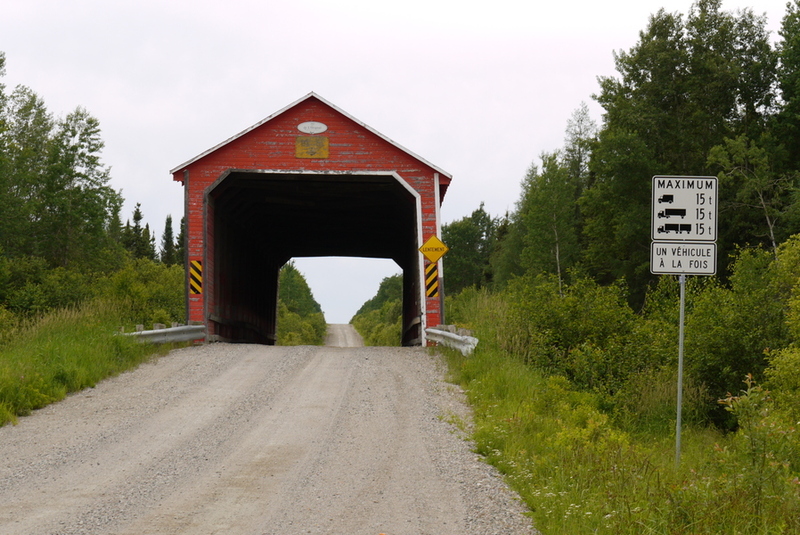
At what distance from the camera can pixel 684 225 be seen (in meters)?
7.57

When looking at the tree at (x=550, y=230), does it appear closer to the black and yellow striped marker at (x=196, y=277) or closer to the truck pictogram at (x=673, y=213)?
the black and yellow striped marker at (x=196, y=277)

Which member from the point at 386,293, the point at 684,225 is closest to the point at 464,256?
the point at 386,293

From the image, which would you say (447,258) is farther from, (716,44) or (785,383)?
(785,383)

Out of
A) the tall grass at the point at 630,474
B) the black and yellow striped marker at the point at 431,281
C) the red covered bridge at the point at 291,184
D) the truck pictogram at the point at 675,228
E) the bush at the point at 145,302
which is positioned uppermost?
the red covered bridge at the point at 291,184

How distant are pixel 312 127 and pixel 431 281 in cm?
455

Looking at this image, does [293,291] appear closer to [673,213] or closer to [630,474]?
[673,213]

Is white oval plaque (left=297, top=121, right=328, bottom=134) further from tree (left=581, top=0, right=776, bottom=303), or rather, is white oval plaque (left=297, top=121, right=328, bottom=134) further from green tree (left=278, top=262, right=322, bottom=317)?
green tree (left=278, top=262, right=322, bottom=317)

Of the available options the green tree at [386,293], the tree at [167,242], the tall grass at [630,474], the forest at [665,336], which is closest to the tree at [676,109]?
the forest at [665,336]

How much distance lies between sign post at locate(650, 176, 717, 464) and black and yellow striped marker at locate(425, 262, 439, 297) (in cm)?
1015

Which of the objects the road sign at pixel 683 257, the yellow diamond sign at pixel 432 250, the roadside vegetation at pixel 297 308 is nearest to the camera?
the road sign at pixel 683 257

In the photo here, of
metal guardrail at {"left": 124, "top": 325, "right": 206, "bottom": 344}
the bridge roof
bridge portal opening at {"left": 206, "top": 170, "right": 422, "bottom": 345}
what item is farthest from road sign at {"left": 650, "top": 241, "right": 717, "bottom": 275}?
the bridge roof

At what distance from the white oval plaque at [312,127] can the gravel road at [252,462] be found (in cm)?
787

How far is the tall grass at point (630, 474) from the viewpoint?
16.6 ft

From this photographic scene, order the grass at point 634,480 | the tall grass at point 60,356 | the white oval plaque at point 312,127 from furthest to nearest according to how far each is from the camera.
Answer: the white oval plaque at point 312,127 < the tall grass at point 60,356 < the grass at point 634,480
